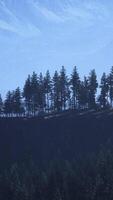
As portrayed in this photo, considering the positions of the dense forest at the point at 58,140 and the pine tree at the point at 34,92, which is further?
the pine tree at the point at 34,92

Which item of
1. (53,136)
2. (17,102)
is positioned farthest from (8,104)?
(53,136)

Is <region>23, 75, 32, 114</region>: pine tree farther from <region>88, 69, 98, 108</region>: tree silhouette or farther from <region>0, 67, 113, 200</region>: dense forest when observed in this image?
<region>88, 69, 98, 108</region>: tree silhouette

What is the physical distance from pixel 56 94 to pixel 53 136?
24884mm

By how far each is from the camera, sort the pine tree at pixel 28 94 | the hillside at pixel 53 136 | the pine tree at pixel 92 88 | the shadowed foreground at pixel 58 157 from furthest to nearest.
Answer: the pine tree at pixel 28 94 < the pine tree at pixel 92 88 < the hillside at pixel 53 136 < the shadowed foreground at pixel 58 157

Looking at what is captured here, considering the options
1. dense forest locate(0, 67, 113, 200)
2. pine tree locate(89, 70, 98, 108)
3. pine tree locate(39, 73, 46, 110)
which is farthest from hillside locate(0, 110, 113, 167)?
pine tree locate(39, 73, 46, 110)

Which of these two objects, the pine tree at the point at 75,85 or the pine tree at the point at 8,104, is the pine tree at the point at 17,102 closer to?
the pine tree at the point at 8,104

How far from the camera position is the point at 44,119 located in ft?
392

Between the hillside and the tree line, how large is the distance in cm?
1436

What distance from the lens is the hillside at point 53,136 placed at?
109775 millimetres

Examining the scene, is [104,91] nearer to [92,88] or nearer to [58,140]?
[92,88]

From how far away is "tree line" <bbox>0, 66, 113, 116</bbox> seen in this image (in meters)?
136

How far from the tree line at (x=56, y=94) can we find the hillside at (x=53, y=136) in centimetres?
1436

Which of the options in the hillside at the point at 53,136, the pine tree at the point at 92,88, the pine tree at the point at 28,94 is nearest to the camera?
the hillside at the point at 53,136

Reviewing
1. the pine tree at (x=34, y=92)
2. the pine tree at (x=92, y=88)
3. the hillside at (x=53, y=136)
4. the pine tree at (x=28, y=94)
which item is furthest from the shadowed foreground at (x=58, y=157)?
the pine tree at (x=28, y=94)
